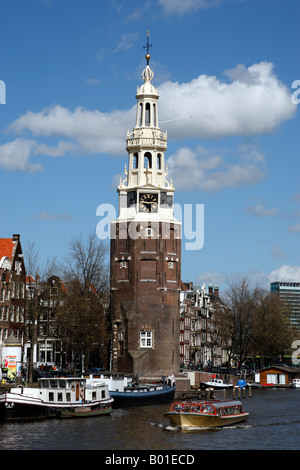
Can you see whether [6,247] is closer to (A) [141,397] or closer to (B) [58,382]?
(A) [141,397]

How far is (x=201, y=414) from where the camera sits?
54.9m

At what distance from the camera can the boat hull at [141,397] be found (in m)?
70.1

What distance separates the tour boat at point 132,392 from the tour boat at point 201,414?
43.0 feet

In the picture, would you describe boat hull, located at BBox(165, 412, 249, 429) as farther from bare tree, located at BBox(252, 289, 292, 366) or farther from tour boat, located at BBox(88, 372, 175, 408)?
bare tree, located at BBox(252, 289, 292, 366)

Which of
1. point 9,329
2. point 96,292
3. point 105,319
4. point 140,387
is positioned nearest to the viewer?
point 140,387

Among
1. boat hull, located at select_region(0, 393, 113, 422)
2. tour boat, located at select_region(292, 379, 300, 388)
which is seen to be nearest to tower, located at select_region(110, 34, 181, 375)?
boat hull, located at select_region(0, 393, 113, 422)

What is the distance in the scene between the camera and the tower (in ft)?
297

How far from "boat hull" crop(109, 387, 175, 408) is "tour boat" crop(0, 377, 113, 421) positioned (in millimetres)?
6044

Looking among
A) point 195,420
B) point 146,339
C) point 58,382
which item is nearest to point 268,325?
Result: point 146,339

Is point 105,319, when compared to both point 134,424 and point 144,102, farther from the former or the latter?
point 134,424

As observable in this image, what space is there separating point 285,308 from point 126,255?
63.9m

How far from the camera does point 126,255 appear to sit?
9250 centimetres

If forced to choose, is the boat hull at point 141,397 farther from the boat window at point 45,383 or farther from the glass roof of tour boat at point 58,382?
the boat window at point 45,383
